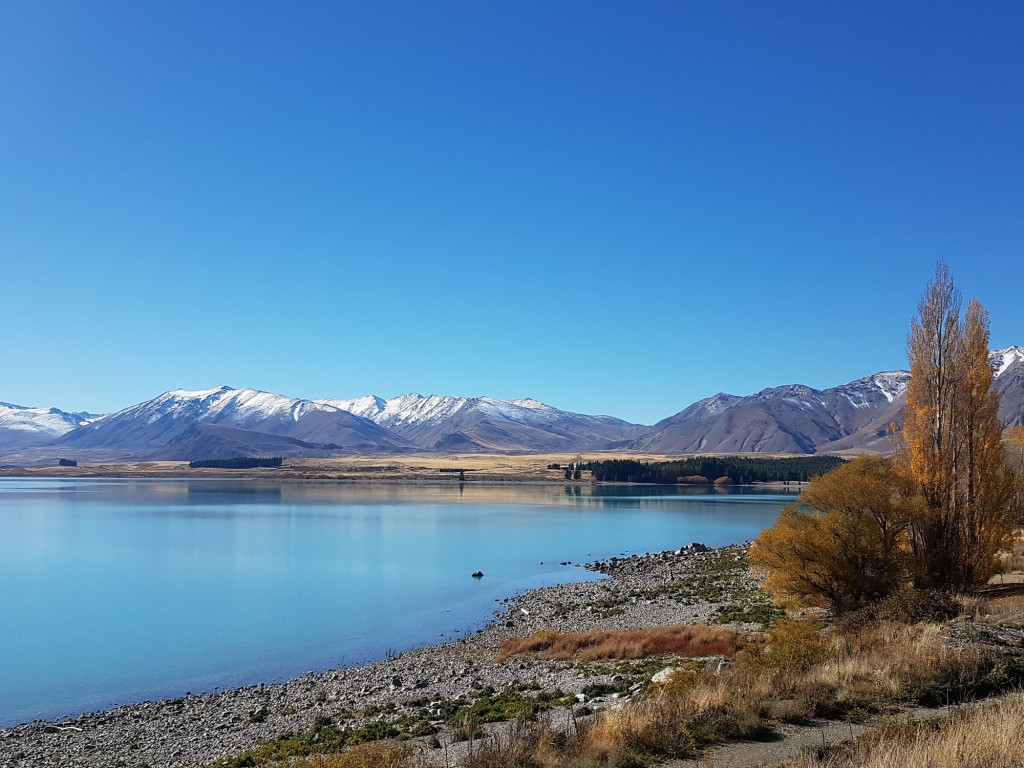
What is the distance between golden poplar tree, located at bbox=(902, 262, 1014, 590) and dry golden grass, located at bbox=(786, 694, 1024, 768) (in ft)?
44.6

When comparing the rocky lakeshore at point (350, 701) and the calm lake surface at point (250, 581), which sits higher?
the rocky lakeshore at point (350, 701)

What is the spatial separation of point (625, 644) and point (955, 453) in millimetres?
11420

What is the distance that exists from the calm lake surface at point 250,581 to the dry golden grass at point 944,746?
18391mm

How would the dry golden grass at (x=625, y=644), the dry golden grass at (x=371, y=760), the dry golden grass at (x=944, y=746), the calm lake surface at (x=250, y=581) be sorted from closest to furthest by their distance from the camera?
the dry golden grass at (x=944, y=746)
the dry golden grass at (x=371, y=760)
the dry golden grass at (x=625, y=644)
the calm lake surface at (x=250, y=581)

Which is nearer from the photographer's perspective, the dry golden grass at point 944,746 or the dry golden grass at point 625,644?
the dry golden grass at point 944,746

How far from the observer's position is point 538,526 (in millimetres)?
70188

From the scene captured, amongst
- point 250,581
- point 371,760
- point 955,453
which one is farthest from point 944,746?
point 250,581

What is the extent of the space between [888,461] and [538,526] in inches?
1927

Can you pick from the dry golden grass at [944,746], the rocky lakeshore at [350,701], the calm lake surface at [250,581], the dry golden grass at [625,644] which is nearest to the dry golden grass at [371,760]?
the rocky lakeshore at [350,701]

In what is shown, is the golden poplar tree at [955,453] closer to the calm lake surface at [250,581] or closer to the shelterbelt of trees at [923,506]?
the shelterbelt of trees at [923,506]

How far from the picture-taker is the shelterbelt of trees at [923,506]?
787 inches

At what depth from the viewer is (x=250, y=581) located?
39.7m

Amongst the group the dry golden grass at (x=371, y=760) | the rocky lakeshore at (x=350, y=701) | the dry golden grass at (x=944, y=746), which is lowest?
the rocky lakeshore at (x=350, y=701)

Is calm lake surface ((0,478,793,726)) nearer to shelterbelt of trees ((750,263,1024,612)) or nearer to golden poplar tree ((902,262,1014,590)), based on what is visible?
shelterbelt of trees ((750,263,1024,612))
